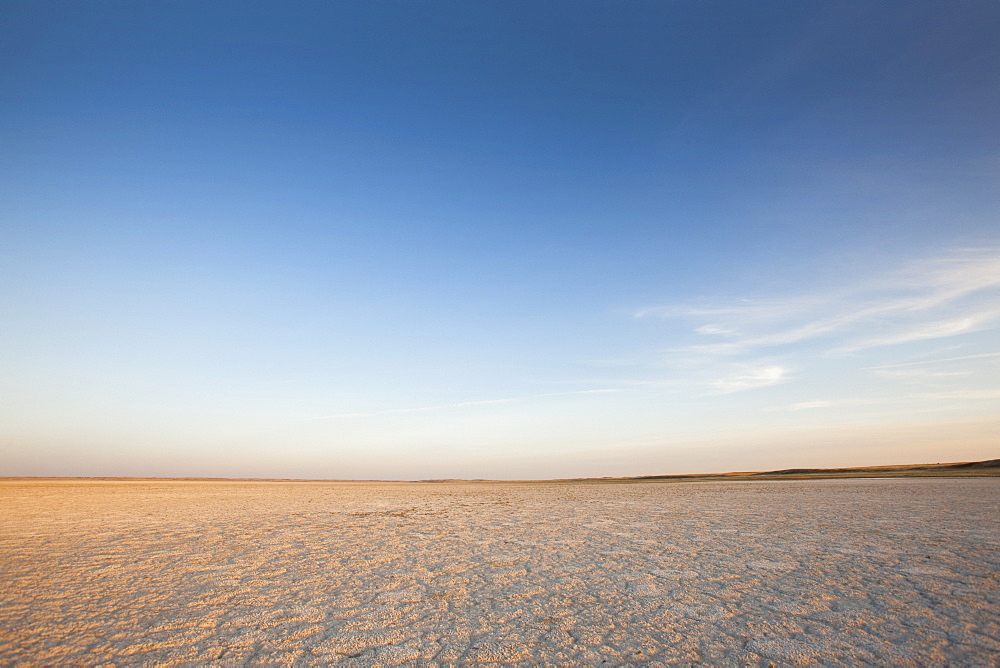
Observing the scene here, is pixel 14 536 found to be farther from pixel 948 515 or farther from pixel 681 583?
pixel 948 515

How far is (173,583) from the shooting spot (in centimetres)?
561

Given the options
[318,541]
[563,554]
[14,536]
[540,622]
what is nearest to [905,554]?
[563,554]

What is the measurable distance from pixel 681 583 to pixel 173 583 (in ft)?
19.4

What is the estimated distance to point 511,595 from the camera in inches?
199

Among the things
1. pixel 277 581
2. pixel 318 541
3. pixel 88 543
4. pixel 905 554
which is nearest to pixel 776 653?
pixel 905 554

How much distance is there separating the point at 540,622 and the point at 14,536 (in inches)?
422

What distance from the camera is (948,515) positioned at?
10.5 metres

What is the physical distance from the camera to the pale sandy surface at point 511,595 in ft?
12.1

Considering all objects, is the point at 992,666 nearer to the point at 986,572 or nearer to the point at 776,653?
the point at 776,653

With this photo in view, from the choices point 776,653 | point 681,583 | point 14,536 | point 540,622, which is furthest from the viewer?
point 14,536

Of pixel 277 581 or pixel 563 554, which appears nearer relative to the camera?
pixel 277 581

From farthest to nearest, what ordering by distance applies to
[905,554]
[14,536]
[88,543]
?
Result: [14,536] < [88,543] < [905,554]

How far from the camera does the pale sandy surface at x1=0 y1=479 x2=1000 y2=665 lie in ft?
12.1

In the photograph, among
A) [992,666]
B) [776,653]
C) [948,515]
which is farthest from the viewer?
[948,515]
